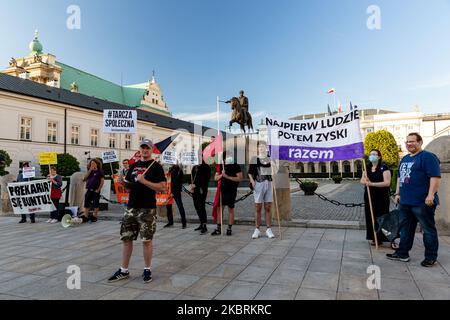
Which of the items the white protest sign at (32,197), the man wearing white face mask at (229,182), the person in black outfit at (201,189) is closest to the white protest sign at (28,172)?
the white protest sign at (32,197)

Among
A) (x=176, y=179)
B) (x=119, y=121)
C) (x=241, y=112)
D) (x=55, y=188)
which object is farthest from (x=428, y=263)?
(x=241, y=112)

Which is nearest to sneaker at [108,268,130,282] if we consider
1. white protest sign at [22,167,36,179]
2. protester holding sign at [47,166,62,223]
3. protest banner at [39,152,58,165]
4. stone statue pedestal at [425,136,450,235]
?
protester holding sign at [47,166,62,223]

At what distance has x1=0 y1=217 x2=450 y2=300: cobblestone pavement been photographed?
3613 mm

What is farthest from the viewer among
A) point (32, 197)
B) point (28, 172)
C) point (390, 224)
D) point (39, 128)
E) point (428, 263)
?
point (39, 128)

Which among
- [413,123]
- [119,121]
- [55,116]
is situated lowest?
[119,121]

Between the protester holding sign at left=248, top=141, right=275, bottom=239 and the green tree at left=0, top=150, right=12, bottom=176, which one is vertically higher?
the green tree at left=0, top=150, right=12, bottom=176

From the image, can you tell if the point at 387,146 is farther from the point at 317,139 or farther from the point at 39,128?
the point at 317,139

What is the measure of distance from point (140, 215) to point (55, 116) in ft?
136

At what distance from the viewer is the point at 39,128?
3722cm

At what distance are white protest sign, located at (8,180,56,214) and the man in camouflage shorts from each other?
22.4ft

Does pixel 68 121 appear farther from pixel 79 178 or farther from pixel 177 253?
pixel 177 253

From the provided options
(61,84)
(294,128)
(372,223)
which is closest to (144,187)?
(294,128)

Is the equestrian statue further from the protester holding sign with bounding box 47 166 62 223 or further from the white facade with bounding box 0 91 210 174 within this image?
the white facade with bounding box 0 91 210 174

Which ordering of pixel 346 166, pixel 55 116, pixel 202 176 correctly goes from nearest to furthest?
pixel 202 176 → pixel 55 116 → pixel 346 166
